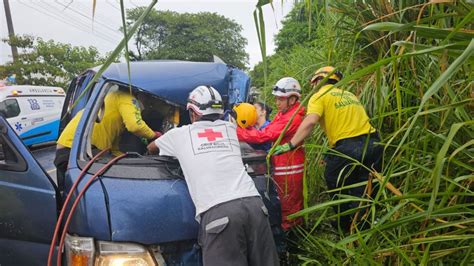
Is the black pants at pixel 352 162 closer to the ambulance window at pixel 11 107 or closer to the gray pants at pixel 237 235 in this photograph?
the gray pants at pixel 237 235

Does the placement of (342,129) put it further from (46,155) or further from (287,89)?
(46,155)

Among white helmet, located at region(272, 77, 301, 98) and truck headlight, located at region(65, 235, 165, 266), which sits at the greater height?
white helmet, located at region(272, 77, 301, 98)

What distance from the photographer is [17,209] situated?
2.09 meters

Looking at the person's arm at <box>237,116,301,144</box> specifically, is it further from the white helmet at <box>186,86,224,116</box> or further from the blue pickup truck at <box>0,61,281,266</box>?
the white helmet at <box>186,86,224,116</box>


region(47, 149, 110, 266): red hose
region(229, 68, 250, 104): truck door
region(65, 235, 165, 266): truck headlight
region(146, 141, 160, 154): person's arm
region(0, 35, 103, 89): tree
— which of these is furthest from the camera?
region(0, 35, 103, 89): tree

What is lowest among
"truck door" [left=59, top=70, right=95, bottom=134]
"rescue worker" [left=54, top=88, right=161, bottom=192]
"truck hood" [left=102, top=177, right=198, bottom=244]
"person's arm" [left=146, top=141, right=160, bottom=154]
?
"truck hood" [left=102, top=177, right=198, bottom=244]

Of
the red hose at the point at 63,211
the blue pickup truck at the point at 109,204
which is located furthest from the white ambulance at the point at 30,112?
the red hose at the point at 63,211

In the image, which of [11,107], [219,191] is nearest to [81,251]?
[219,191]

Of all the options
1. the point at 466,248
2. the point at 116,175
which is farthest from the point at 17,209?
the point at 466,248

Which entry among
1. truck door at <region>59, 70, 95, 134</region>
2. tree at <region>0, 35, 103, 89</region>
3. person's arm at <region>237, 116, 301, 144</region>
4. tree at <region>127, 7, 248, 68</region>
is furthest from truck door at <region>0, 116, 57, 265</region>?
tree at <region>127, 7, 248, 68</region>

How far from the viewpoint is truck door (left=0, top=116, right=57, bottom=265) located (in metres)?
2.03

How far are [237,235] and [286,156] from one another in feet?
4.32

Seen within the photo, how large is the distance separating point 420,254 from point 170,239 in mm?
1184

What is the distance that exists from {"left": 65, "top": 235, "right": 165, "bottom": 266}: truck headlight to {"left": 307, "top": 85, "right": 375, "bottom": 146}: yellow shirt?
1.68 m
